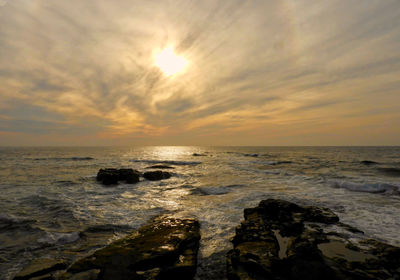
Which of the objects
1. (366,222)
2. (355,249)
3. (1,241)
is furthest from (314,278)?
(1,241)

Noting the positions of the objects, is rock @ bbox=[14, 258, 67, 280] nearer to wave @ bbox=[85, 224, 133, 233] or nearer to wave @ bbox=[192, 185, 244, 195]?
wave @ bbox=[85, 224, 133, 233]

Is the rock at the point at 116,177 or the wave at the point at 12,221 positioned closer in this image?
the wave at the point at 12,221

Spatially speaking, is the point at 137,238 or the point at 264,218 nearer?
the point at 137,238

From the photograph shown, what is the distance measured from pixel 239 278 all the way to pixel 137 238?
3.34 meters

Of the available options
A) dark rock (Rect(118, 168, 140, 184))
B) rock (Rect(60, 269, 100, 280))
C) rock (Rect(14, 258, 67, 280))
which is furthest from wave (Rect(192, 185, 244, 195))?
rock (Rect(60, 269, 100, 280))

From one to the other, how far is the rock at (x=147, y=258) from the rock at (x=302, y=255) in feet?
3.69

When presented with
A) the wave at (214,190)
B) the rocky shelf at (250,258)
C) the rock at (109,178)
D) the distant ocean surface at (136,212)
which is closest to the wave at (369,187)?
the distant ocean surface at (136,212)

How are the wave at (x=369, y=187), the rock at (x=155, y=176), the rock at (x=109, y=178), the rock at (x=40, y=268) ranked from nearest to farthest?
1. the rock at (x=40, y=268)
2. the wave at (x=369, y=187)
3. the rock at (x=109, y=178)
4. the rock at (x=155, y=176)

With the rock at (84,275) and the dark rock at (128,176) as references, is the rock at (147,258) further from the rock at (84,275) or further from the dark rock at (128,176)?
the dark rock at (128,176)

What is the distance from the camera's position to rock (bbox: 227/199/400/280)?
431cm

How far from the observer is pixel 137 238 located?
20.6 feet

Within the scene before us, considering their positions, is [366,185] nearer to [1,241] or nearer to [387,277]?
[387,277]

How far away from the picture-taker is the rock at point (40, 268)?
457 cm

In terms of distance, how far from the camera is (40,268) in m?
4.89
